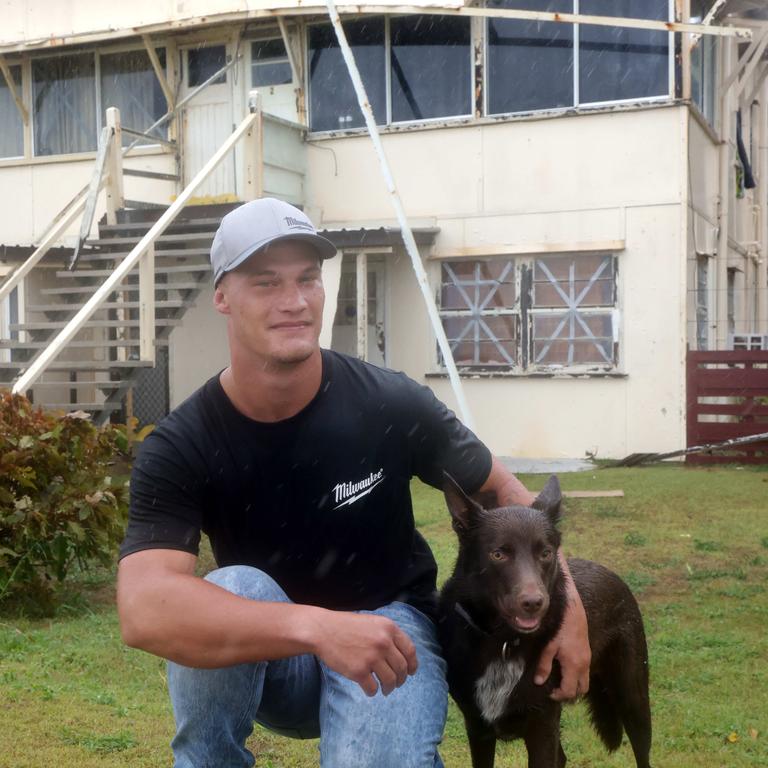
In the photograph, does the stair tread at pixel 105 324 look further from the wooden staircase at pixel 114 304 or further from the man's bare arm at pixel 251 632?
the man's bare arm at pixel 251 632

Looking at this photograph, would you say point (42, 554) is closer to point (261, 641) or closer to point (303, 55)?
point (261, 641)

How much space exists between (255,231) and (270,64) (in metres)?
12.7

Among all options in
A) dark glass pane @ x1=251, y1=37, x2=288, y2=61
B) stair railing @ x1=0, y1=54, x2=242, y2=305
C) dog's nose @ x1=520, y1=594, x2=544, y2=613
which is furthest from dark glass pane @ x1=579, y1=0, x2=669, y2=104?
dog's nose @ x1=520, y1=594, x2=544, y2=613

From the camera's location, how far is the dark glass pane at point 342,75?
14250 millimetres

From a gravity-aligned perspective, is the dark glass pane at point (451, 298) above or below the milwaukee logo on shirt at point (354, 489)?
above

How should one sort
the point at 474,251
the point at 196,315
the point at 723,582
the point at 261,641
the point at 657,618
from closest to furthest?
the point at 261,641
the point at 657,618
the point at 723,582
the point at 474,251
the point at 196,315

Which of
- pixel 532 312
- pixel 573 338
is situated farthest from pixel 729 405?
pixel 532 312

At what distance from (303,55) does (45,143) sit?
4.39 meters

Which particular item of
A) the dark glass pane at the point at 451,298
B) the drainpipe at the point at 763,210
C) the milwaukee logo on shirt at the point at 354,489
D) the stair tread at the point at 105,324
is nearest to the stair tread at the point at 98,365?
the stair tread at the point at 105,324

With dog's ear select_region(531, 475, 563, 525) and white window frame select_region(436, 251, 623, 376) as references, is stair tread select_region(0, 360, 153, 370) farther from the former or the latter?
dog's ear select_region(531, 475, 563, 525)

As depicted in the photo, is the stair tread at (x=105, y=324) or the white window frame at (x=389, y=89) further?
the white window frame at (x=389, y=89)

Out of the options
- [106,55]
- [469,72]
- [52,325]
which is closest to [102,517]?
[52,325]

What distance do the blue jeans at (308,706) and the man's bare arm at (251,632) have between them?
0.25m

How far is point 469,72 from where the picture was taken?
13875 millimetres
